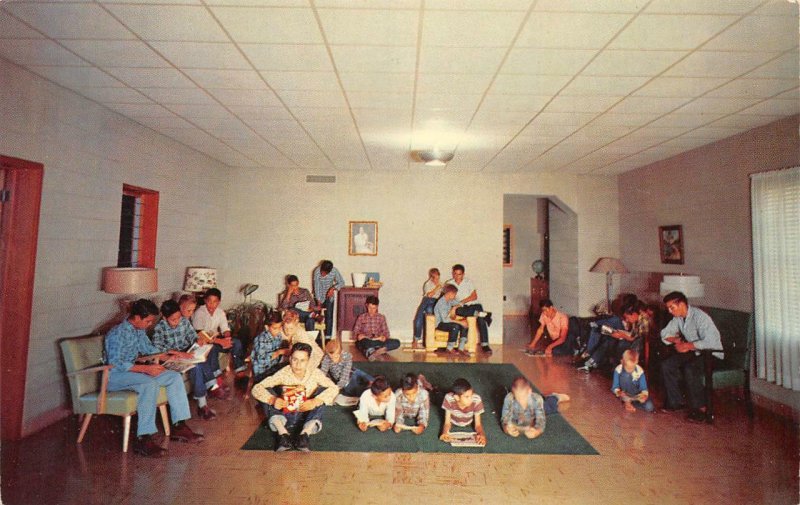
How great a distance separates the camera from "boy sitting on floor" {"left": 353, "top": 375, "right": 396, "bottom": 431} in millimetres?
3704

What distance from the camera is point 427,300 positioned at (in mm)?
7348

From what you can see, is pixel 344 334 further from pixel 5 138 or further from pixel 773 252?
pixel 773 252

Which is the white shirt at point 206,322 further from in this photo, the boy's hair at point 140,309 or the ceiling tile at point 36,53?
the ceiling tile at point 36,53

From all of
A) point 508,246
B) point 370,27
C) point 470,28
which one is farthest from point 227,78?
point 508,246

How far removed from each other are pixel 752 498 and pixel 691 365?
1613 millimetres

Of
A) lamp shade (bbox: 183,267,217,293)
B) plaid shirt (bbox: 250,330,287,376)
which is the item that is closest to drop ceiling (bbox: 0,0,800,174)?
lamp shade (bbox: 183,267,217,293)

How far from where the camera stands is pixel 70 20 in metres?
2.71

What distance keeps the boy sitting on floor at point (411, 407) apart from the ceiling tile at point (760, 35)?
134 inches

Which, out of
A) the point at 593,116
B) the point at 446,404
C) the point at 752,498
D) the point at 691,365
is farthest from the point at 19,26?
the point at 691,365

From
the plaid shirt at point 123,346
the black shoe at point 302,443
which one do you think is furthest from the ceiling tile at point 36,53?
the black shoe at point 302,443

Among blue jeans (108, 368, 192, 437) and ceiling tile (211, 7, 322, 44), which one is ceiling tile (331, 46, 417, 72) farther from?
blue jeans (108, 368, 192, 437)

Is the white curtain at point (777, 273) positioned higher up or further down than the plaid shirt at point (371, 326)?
higher up

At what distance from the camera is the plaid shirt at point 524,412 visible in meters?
3.71

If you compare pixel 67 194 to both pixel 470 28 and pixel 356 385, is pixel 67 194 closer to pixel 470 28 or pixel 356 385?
pixel 356 385
